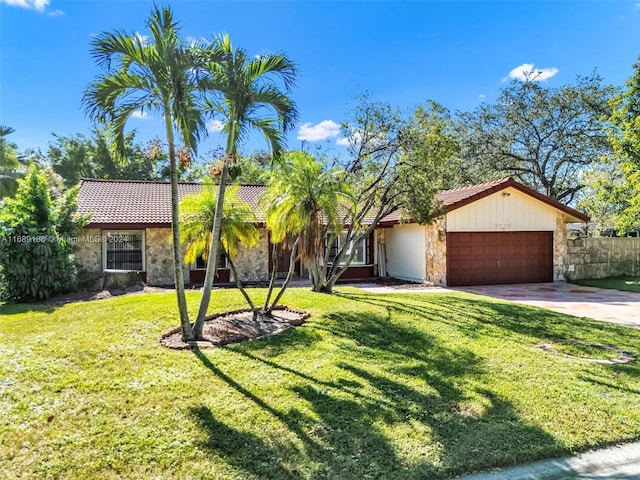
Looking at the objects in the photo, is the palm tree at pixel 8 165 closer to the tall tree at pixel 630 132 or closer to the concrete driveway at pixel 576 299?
the concrete driveway at pixel 576 299

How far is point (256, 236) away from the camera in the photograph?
8938 millimetres

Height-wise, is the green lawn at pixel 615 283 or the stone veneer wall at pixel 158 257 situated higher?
the stone veneer wall at pixel 158 257

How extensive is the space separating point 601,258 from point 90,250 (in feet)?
71.8

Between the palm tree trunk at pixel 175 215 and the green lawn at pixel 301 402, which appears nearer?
the green lawn at pixel 301 402

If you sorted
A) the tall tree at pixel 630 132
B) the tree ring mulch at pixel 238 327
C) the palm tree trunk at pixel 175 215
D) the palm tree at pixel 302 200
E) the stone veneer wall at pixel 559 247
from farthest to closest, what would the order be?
the stone veneer wall at pixel 559 247, the tall tree at pixel 630 132, the palm tree at pixel 302 200, the tree ring mulch at pixel 238 327, the palm tree trunk at pixel 175 215

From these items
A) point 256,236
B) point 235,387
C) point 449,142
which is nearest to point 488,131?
point 449,142

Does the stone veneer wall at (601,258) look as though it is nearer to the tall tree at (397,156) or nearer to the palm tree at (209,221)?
the tall tree at (397,156)

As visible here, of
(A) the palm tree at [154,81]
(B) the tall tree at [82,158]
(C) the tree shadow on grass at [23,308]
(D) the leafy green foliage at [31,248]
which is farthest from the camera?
(B) the tall tree at [82,158]

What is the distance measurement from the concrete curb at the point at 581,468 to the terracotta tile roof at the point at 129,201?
11.6 metres

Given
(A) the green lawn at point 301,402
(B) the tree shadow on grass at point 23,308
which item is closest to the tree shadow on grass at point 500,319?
(A) the green lawn at point 301,402

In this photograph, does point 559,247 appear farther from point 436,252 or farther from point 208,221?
point 208,221

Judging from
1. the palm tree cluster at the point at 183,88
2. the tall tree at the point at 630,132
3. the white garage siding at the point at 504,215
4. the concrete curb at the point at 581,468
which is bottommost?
the concrete curb at the point at 581,468

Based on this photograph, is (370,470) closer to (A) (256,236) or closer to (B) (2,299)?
(A) (256,236)

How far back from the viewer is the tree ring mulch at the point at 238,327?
7199mm
